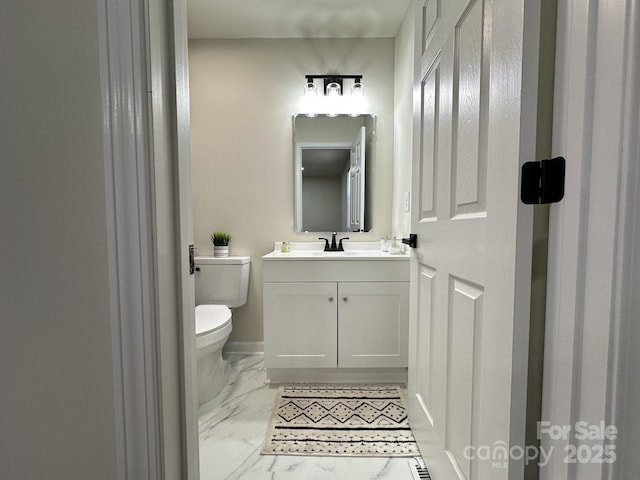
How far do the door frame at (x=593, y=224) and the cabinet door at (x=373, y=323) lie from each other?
1.23 meters

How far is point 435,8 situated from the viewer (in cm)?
102

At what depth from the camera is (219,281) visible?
6.68ft

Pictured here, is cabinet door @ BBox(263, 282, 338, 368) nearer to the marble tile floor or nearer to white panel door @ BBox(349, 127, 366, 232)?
the marble tile floor

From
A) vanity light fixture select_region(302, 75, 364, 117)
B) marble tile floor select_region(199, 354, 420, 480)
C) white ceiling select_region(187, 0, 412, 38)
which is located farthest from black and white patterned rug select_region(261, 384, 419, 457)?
white ceiling select_region(187, 0, 412, 38)

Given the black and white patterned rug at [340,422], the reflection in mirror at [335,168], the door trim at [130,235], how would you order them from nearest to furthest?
the door trim at [130,235]
the black and white patterned rug at [340,422]
the reflection in mirror at [335,168]

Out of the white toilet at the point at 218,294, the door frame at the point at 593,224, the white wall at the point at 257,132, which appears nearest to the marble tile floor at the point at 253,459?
the white toilet at the point at 218,294

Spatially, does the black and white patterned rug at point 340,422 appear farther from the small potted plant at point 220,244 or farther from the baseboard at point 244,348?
the small potted plant at point 220,244

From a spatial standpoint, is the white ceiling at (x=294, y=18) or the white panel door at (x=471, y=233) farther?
the white ceiling at (x=294, y=18)

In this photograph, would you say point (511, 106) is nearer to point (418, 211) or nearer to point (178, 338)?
point (418, 211)

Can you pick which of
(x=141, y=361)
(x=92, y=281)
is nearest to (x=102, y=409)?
(x=141, y=361)

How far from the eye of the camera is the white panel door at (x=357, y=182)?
6.98 feet

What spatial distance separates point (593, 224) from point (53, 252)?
2.93 feet

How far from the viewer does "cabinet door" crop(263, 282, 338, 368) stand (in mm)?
1725

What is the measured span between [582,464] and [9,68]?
3.76 ft
